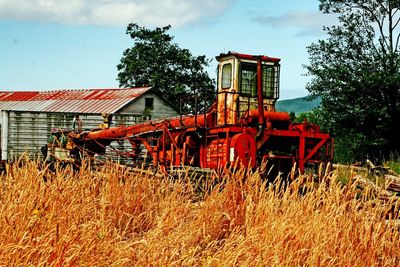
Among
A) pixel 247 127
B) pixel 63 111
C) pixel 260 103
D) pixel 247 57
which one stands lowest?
pixel 247 127

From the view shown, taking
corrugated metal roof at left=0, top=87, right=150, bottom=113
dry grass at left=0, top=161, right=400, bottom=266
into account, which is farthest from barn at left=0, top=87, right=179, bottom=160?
dry grass at left=0, top=161, right=400, bottom=266

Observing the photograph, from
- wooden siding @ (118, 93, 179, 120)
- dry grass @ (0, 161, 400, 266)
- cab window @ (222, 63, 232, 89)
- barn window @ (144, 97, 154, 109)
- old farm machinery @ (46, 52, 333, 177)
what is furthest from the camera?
barn window @ (144, 97, 154, 109)

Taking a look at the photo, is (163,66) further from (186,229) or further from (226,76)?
(186,229)

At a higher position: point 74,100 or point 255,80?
point 74,100

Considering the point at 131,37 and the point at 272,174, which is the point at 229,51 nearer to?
the point at 272,174

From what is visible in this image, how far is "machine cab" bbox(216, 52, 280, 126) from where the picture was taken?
A: 16.0 meters

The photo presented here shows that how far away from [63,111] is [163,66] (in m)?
8.93

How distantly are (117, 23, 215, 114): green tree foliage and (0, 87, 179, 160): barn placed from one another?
5.06 m

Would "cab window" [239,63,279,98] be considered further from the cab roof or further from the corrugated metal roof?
the corrugated metal roof

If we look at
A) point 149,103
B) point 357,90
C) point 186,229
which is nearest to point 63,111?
point 149,103

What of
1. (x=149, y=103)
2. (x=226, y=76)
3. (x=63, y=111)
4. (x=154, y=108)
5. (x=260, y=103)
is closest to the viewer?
(x=260, y=103)

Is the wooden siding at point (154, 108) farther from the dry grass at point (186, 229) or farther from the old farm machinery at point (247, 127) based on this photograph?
the dry grass at point (186, 229)

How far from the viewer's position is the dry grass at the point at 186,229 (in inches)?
222

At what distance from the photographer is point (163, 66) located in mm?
43344
